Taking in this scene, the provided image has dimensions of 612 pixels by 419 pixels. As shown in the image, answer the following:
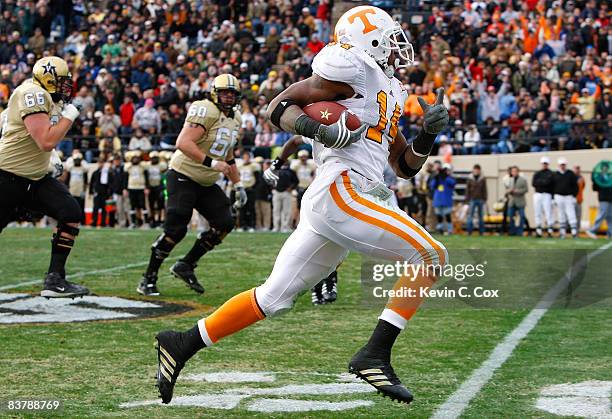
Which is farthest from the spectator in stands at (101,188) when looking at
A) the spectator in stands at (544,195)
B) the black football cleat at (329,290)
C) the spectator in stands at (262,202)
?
the black football cleat at (329,290)

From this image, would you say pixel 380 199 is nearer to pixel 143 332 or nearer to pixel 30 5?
pixel 143 332

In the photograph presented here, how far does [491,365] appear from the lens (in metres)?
5.61

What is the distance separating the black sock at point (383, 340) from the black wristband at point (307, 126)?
889 mm

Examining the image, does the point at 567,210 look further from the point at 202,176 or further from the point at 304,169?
the point at 202,176

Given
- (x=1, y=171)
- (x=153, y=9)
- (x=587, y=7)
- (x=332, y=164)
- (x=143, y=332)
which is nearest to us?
(x=332, y=164)

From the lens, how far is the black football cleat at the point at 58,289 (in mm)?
7559

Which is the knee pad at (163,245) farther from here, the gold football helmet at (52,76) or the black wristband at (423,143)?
the black wristband at (423,143)

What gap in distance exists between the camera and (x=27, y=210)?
7.66 metres

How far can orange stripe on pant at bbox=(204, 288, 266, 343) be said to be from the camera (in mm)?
4645

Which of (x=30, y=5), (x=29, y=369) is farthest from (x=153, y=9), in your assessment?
(x=29, y=369)

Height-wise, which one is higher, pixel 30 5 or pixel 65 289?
pixel 30 5

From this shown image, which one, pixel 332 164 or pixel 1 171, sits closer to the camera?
pixel 332 164

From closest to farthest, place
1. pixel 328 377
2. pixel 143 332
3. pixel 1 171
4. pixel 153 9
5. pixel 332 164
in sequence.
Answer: pixel 332 164, pixel 328 377, pixel 143 332, pixel 1 171, pixel 153 9

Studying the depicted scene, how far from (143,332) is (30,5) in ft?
74.3
